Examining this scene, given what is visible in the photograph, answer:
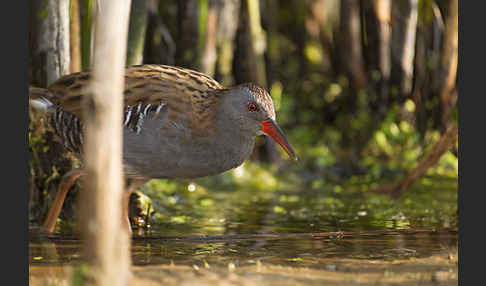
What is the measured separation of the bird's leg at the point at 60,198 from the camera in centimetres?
545

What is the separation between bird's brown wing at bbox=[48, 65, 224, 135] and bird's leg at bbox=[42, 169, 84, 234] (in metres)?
0.58

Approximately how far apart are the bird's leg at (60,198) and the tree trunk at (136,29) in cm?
111

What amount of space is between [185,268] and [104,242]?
1.22 m

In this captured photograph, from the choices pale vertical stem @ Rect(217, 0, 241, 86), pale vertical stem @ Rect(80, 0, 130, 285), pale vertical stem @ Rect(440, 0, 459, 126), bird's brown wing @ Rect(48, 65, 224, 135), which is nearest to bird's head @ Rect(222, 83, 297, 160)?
bird's brown wing @ Rect(48, 65, 224, 135)

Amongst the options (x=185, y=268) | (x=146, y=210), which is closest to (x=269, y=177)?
(x=146, y=210)

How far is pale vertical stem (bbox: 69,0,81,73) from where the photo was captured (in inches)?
235

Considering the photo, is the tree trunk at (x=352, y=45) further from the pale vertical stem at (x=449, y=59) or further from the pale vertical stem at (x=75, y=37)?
the pale vertical stem at (x=75, y=37)

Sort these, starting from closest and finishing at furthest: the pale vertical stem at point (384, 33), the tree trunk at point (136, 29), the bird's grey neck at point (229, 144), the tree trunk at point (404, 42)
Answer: the bird's grey neck at point (229, 144)
the tree trunk at point (136, 29)
the tree trunk at point (404, 42)
the pale vertical stem at point (384, 33)

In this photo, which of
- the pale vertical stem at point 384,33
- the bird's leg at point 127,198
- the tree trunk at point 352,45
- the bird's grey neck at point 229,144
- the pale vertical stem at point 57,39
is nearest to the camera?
the bird's grey neck at point 229,144

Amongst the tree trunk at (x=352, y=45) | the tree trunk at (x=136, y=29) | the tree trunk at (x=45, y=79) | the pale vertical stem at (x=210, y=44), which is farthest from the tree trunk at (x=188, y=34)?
the tree trunk at (x=352, y=45)

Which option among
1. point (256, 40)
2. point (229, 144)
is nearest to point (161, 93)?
point (229, 144)

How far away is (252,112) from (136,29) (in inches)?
58.2

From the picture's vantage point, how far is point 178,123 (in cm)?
509

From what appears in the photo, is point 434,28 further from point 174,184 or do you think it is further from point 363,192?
point 174,184
